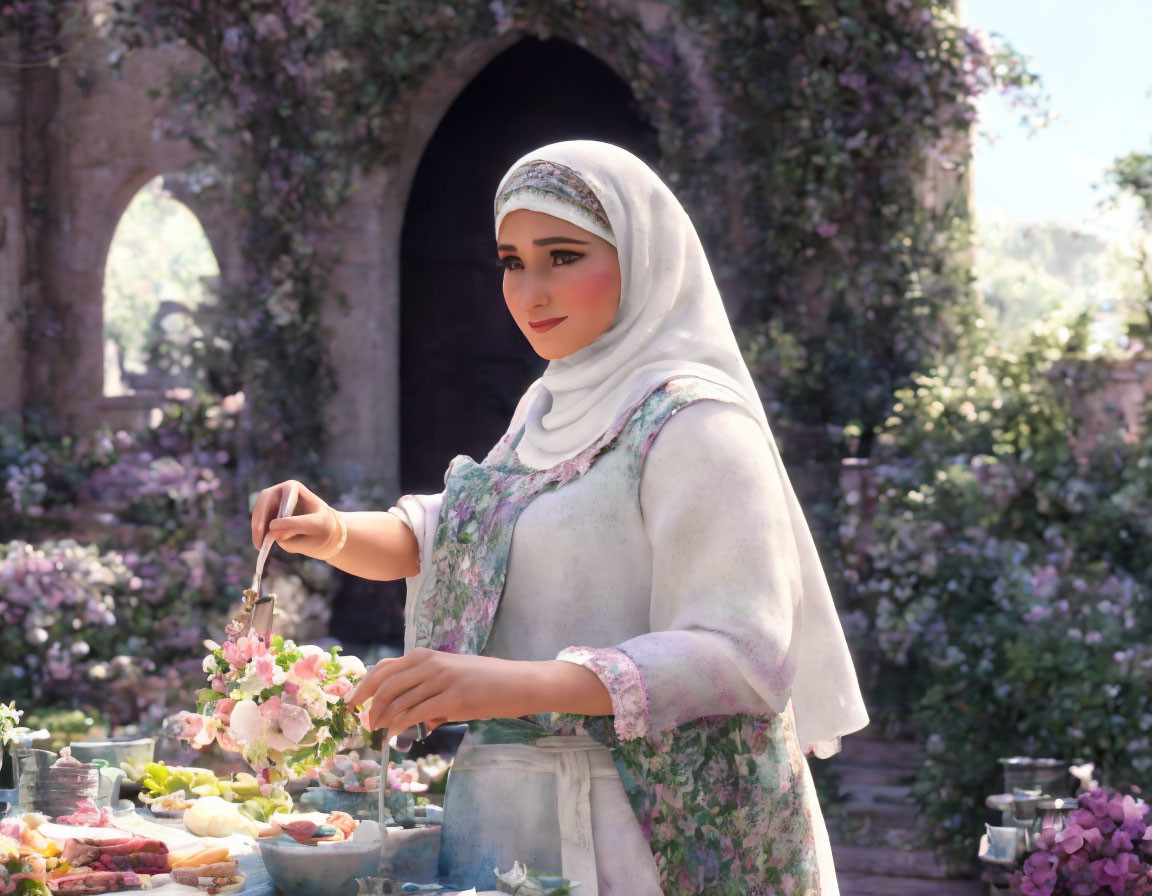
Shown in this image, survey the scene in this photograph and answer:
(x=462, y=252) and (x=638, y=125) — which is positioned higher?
(x=638, y=125)

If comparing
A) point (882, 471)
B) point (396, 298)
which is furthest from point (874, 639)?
point (396, 298)

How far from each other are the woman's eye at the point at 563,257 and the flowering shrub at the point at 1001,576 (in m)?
3.29

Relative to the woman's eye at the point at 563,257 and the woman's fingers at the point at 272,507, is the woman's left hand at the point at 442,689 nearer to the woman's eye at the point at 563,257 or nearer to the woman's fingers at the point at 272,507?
the woman's fingers at the point at 272,507

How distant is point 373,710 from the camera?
1675 mm

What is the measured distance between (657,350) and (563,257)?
0.59 feet

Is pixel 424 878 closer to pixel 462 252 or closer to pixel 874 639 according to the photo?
pixel 874 639

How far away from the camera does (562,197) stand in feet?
6.53

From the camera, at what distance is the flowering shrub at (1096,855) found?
115 inches

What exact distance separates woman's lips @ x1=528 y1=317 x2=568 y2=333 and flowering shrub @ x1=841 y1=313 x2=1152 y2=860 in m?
3.25

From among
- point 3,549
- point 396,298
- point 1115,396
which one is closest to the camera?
point 1115,396

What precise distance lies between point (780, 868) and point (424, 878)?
45 centimetres

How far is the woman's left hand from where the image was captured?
65.6 inches

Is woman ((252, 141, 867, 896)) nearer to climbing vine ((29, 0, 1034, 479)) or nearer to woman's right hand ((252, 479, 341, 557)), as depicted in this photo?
woman's right hand ((252, 479, 341, 557))

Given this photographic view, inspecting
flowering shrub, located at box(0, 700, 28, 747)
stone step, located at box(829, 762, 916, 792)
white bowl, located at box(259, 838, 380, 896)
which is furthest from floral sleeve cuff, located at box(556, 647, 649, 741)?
stone step, located at box(829, 762, 916, 792)
